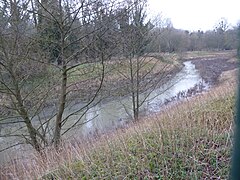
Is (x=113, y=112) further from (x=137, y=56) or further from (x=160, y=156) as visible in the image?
(x=160, y=156)

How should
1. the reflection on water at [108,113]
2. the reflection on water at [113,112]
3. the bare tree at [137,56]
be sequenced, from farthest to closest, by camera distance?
the reflection on water at [113,112], the reflection on water at [108,113], the bare tree at [137,56]

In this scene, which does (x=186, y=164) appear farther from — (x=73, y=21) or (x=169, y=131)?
(x=73, y=21)

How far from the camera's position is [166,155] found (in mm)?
3436

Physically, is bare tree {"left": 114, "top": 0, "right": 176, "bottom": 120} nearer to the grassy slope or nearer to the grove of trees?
A: the grove of trees

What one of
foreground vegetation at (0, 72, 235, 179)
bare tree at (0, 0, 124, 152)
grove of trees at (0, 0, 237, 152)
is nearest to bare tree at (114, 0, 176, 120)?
grove of trees at (0, 0, 237, 152)

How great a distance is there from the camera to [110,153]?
12.9 feet

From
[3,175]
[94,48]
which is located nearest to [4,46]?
[94,48]

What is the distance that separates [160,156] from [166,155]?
7 cm

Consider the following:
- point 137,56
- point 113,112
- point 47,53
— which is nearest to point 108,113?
point 113,112

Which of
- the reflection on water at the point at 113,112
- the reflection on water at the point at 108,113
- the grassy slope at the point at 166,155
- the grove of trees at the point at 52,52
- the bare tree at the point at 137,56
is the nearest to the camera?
the grassy slope at the point at 166,155

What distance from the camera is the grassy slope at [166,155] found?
314cm

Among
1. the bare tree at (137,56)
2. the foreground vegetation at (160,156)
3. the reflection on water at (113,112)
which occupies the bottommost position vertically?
the reflection on water at (113,112)

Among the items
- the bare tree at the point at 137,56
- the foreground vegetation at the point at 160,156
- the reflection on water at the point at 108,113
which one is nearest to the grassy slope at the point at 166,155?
the foreground vegetation at the point at 160,156

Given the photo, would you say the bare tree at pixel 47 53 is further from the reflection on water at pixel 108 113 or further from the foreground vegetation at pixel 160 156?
the reflection on water at pixel 108 113
